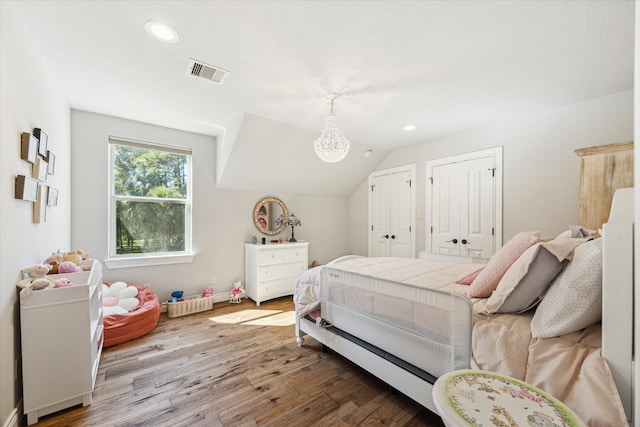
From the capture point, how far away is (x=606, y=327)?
3.17 feet

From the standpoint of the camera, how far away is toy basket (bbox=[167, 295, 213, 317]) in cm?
323

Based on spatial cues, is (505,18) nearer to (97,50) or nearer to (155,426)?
(97,50)

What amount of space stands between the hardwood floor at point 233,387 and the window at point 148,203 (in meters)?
1.11

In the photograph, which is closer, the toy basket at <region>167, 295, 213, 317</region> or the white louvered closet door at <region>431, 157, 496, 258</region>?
the toy basket at <region>167, 295, 213, 317</region>

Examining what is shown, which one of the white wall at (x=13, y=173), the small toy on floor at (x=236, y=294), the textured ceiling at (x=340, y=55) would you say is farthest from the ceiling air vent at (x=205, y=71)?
the small toy on floor at (x=236, y=294)

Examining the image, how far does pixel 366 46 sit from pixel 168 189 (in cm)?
303

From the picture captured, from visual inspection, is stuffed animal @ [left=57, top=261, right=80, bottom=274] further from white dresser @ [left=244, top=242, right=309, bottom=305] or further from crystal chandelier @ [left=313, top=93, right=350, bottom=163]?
crystal chandelier @ [left=313, top=93, right=350, bottom=163]

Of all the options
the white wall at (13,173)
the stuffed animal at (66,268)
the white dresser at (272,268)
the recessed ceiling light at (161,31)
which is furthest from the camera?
the white dresser at (272,268)

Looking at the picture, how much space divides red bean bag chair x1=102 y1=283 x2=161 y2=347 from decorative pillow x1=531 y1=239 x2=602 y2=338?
3.18 m

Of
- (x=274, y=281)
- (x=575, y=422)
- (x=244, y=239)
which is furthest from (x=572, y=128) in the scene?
(x=244, y=239)

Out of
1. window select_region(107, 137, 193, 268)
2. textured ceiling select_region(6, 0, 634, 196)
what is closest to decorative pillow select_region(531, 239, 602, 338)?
textured ceiling select_region(6, 0, 634, 196)

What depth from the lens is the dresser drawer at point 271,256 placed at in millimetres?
3763

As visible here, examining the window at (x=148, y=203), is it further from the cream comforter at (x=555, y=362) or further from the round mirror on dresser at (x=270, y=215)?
the cream comforter at (x=555, y=362)

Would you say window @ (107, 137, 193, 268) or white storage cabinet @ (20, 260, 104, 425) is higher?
window @ (107, 137, 193, 268)
